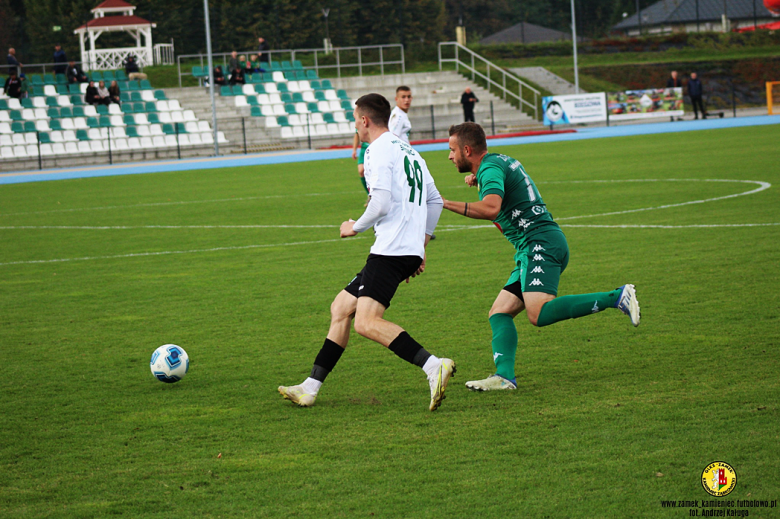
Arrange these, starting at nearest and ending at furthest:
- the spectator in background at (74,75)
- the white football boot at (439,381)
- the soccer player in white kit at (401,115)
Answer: the white football boot at (439,381), the soccer player in white kit at (401,115), the spectator in background at (74,75)

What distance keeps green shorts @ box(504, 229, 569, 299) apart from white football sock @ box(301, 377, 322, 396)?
1419 mm

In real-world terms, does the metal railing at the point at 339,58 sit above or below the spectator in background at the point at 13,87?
above

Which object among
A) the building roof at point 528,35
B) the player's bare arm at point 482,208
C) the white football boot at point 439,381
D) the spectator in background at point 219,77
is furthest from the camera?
the building roof at point 528,35

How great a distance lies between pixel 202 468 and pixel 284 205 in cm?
1273

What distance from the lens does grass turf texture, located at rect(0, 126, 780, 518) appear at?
399 cm

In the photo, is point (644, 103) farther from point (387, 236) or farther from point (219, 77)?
point (387, 236)

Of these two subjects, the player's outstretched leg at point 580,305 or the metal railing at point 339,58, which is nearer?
the player's outstretched leg at point 580,305

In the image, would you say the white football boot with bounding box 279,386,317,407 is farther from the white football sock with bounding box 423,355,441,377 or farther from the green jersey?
the green jersey

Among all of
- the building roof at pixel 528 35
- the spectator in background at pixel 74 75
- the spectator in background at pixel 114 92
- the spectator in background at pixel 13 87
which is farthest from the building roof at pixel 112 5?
the building roof at pixel 528 35

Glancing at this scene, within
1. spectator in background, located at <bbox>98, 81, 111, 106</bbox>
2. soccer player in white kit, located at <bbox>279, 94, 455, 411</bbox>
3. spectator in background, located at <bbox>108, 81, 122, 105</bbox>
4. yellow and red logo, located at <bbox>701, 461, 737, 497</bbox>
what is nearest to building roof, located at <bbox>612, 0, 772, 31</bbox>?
spectator in background, located at <bbox>108, 81, 122, 105</bbox>

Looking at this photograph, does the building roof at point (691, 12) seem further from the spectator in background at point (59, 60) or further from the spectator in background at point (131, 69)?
the spectator in background at point (59, 60)

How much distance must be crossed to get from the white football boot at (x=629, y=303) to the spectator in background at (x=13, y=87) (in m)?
35.3

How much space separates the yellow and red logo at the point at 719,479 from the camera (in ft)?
12.3

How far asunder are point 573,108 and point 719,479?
38.3m
